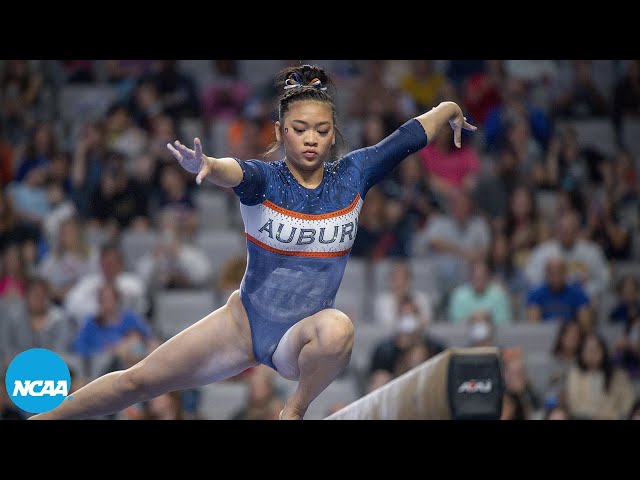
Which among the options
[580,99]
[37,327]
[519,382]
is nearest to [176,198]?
[37,327]

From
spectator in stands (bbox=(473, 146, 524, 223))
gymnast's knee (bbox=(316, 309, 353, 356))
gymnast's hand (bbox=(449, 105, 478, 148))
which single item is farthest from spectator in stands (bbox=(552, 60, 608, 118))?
gymnast's knee (bbox=(316, 309, 353, 356))

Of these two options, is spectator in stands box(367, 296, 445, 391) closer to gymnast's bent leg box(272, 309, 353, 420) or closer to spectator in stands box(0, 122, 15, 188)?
gymnast's bent leg box(272, 309, 353, 420)

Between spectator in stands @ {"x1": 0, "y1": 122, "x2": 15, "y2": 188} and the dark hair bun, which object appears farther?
spectator in stands @ {"x1": 0, "y1": 122, "x2": 15, "y2": 188}

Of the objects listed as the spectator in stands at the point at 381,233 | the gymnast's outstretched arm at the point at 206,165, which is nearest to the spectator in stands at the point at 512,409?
the spectator in stands at the point at 381,233

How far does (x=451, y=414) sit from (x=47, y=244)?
4785 mm

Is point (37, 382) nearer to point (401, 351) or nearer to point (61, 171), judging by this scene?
point (401, 351)

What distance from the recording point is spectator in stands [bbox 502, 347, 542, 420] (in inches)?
290

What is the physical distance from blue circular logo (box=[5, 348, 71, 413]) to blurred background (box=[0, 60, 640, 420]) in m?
1.80

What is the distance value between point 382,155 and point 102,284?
12.6 ft

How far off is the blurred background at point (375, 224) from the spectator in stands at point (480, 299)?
0.05 ft

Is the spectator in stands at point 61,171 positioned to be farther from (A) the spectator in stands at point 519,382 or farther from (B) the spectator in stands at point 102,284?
(A) the spectator in stands at point 519,382

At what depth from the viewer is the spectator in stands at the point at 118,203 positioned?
8.64 meters

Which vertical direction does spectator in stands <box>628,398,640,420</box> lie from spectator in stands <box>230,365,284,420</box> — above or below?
below

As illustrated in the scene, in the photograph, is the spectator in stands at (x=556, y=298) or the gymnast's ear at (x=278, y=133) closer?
the gymnast's ear at (x=278, y=133)
